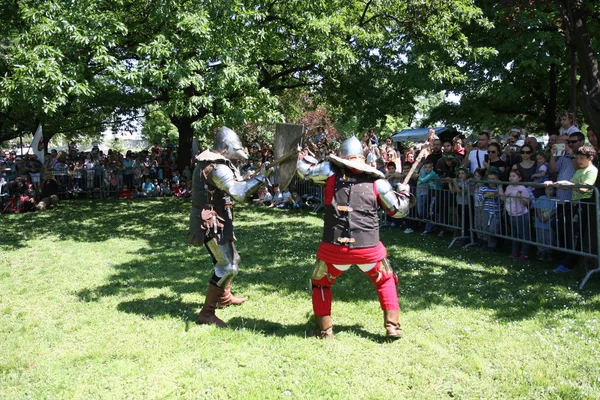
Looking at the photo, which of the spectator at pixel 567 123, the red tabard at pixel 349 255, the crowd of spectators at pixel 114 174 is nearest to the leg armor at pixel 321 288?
the red tabard at pixel 349 255

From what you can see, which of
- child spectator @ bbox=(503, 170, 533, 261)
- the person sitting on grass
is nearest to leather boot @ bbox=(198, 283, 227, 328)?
child spectator @ bbox=(503, 170, 533, 261)

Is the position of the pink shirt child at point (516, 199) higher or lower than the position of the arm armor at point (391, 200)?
lower

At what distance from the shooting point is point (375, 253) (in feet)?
13.7

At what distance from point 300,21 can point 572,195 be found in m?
7.64

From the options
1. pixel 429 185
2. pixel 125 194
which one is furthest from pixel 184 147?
pixel 429 185

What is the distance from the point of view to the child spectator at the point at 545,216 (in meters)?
6.41

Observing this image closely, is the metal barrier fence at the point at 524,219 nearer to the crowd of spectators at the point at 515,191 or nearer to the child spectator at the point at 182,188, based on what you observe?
the crowd of spectators at the point at 515,191

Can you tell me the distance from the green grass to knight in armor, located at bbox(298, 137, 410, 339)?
0.37 meters

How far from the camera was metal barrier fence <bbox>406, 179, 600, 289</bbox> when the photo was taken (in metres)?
5.94

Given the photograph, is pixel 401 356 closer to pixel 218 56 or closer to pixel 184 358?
pixel 184 358

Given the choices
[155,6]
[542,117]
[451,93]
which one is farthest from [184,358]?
[542,117]

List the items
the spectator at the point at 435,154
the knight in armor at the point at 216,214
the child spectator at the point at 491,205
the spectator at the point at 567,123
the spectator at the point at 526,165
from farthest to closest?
the spectator at the point at 435,154
the spectator at the point at 567,123
the child spectator at the point at 491,205
the spectator at the point at 526,165
the knight in armor at the point at 216,214

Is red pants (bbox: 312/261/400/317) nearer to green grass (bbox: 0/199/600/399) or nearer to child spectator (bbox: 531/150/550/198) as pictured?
green grass (bbox: 0/199/600/399)

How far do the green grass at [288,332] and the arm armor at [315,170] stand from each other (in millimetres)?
1516
